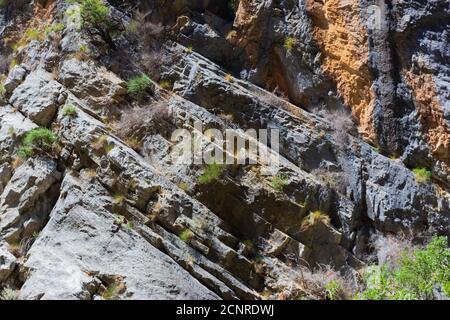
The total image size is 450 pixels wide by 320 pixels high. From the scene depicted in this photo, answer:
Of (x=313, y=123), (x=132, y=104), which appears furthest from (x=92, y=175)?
(x=313, y=123)

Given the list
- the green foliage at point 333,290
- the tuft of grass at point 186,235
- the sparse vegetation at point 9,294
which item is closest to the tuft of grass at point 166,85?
the tuft of grass at point 186,235

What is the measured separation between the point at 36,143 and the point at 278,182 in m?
5.14

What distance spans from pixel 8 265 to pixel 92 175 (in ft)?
7.45

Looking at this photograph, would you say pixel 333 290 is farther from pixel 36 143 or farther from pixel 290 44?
pixel 36 143

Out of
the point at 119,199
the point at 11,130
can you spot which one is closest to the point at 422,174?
the point at 119,199

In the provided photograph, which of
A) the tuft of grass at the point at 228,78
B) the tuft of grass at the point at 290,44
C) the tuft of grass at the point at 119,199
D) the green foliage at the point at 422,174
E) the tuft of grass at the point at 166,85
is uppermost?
the tuft of grass at the point at 290,44

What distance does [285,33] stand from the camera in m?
12.9

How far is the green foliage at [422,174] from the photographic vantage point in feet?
37.5

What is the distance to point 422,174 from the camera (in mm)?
11500

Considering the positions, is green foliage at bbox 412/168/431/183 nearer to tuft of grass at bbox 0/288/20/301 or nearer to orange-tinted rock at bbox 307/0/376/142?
orange-tinted rock at bbox 307/0/376/142

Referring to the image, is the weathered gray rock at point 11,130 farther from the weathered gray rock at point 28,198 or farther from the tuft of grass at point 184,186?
the tuft of grass at point 184,186

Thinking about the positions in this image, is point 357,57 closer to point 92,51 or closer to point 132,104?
point 132,104

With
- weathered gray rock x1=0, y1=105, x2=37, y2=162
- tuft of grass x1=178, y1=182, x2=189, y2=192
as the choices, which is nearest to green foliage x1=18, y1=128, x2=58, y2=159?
weathered gray rock x1=0, y1=105, x2=37, y2=162

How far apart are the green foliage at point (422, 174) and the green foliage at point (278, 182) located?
10.4ft
